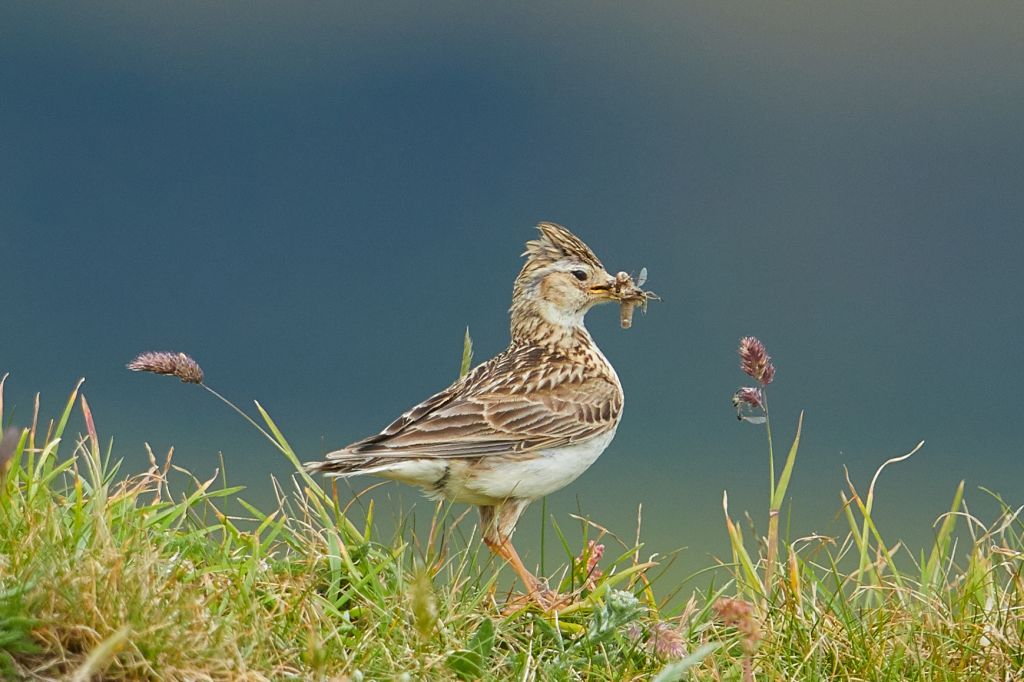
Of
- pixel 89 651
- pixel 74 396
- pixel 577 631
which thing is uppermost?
pixel 74 396

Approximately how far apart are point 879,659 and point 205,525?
368 cm

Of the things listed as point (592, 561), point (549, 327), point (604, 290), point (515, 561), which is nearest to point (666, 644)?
point (592, 561)

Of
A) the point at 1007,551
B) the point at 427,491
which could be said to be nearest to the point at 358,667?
the point at 427,491

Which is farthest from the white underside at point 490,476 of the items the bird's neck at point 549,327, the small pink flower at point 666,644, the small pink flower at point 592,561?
the small pink flower at point 666,644

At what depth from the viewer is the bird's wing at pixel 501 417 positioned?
8.40 metres

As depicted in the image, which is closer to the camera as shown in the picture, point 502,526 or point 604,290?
point 502,526

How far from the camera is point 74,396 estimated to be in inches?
300

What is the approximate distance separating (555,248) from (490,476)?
2.43m

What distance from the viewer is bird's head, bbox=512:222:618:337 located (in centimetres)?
1006

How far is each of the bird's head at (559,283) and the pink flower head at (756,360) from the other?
2868 mm

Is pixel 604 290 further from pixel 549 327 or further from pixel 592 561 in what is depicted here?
pixel 592 561

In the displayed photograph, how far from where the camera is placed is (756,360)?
721 centimetres

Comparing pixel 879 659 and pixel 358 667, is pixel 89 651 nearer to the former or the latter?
pixel 358 667

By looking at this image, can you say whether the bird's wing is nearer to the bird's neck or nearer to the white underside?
the white underside
